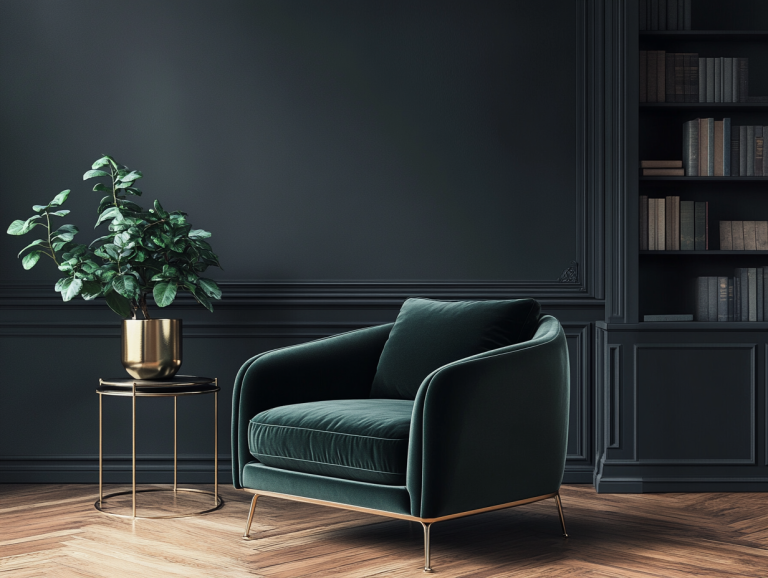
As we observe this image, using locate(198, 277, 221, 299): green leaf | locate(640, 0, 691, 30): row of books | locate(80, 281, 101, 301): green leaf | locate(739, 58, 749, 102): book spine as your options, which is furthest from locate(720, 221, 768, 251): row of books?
locate(80, 281, 101, 301): green leaf

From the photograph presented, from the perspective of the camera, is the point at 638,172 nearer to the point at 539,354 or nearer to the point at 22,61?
the point at 539,354

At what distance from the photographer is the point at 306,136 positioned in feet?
12.1

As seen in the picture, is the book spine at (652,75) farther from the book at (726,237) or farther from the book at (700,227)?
the book at (726,237)

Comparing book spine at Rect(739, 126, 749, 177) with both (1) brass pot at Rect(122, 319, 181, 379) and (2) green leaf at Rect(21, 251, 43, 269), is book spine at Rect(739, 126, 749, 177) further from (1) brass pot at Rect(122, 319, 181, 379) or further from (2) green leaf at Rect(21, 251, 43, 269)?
(2) green leaf at Rect(21, 251, 43, 269)

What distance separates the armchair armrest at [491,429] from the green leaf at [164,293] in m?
1.24

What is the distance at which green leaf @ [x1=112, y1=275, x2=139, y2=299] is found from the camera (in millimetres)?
3049

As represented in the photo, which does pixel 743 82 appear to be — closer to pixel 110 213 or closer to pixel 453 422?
pixel 453 422

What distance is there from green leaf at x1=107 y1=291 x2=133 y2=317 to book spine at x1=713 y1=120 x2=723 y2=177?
253 centimetres

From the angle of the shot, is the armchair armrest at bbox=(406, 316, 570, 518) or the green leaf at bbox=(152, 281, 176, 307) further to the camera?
the green leaf at bbox=(152, 281, 176, 307)

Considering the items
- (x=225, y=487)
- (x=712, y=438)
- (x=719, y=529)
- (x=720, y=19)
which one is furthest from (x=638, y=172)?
(x=225, y=487)

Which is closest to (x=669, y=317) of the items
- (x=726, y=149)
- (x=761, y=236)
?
(x=761, y=236)

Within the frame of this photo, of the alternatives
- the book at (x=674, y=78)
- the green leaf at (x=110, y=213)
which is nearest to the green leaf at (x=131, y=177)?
the green leaf at (x=110, y=213)

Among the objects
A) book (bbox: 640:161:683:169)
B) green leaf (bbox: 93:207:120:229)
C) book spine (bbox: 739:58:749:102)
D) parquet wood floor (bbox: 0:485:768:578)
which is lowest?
parquet wood floor (bbox: 0:485:768:578)

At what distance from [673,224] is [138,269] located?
226cm
